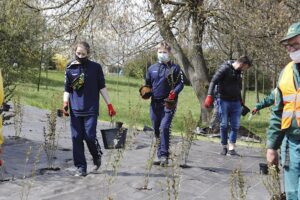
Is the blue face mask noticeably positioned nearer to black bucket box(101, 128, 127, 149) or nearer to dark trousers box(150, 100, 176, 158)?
black bucket box(101, 128, 127, 149)

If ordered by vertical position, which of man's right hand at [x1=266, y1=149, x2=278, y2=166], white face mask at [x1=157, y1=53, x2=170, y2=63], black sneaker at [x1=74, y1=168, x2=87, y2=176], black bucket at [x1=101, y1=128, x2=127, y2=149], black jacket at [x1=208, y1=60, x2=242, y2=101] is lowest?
black sneaker at [x1=74, y1=168, x2=87, y2=176]

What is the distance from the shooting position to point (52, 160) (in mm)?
7039

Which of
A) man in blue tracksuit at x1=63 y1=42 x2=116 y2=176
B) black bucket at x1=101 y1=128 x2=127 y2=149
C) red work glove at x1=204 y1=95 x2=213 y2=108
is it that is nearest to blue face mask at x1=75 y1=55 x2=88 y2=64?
man in blue tracksuit at x1=63 y1=42 x2=116 y2=176

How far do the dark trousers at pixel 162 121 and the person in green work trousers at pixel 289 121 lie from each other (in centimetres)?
298

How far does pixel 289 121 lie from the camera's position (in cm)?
367

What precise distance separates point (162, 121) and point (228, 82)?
67.5 inches

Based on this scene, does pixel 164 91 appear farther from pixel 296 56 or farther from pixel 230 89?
pixel 296 56

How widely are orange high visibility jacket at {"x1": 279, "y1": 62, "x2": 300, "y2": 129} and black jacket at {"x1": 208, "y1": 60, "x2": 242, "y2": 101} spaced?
416 centimetres

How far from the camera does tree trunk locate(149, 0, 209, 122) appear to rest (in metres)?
14.6

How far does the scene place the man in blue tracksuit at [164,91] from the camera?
6.71 meters

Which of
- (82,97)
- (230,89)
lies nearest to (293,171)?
(82,97)

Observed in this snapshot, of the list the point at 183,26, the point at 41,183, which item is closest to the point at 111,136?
the point at 41,183

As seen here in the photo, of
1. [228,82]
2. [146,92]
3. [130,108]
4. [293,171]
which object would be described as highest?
[228,82]

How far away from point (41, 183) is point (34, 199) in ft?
2.04
